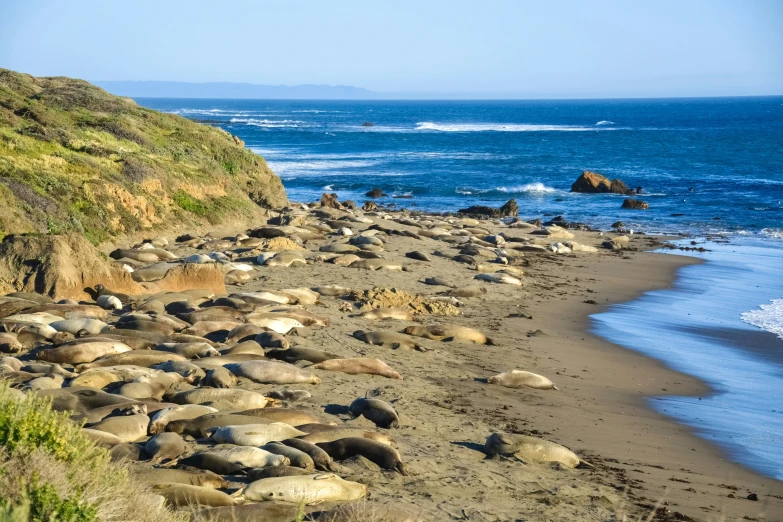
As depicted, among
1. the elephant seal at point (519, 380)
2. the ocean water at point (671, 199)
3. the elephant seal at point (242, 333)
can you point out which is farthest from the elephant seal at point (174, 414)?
the ocean water at point (671, 199)

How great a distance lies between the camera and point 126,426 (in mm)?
6930

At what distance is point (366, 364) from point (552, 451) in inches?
117

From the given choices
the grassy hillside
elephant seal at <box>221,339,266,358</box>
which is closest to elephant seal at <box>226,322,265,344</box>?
elephant seal at <box>221,339,266,358</box>

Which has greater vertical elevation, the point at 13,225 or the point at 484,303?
the point at 13,225

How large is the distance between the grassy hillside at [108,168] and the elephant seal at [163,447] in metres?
9.57

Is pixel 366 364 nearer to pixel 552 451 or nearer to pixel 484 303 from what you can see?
pixel 552 451

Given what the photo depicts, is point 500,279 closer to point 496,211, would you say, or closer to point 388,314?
point 388,314

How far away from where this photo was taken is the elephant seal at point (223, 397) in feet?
26.1

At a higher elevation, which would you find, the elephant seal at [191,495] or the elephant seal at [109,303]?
the elephant seal at [191,495]

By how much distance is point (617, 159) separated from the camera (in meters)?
57.8

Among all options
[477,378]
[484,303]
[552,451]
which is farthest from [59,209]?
[552,451]

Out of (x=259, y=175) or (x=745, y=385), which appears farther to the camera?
(x=259, y=175)

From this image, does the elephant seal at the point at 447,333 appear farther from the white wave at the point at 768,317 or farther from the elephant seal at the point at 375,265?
the white wave at the point at 768,317

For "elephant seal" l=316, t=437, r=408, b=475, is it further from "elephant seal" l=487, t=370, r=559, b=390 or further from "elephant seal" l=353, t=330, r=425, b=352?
"elephant seal" l=353, t=330, r=425, b=352
